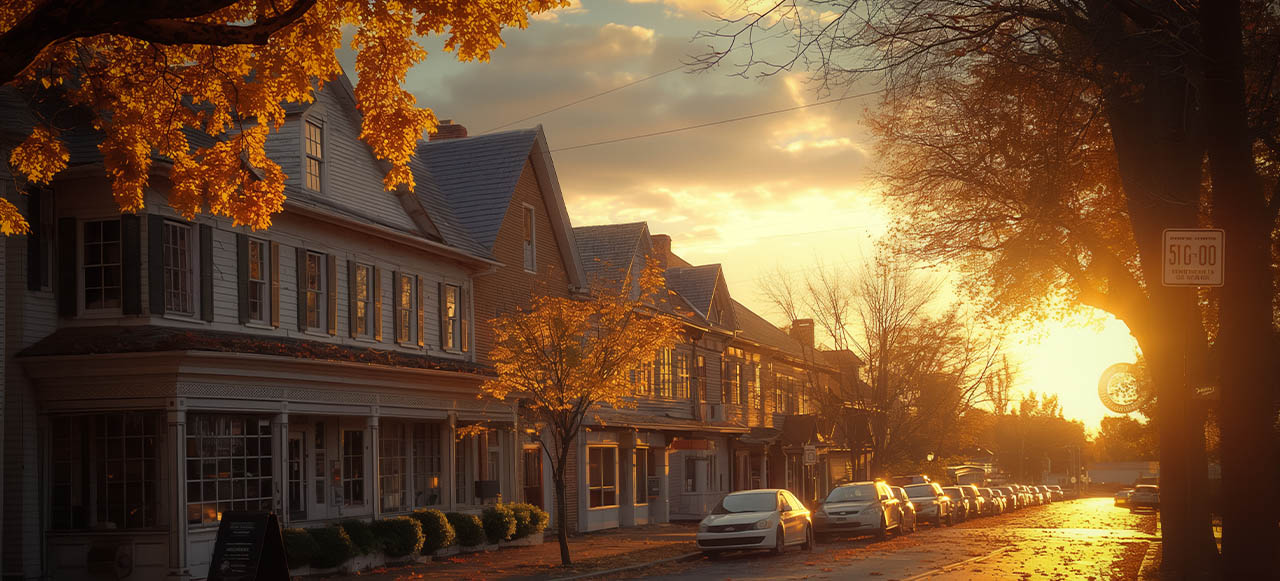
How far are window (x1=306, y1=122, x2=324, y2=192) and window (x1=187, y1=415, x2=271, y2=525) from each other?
4.97 meters

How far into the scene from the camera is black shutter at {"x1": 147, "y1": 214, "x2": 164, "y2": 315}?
20.4 metres

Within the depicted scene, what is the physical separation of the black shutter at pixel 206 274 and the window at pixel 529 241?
1236 cm

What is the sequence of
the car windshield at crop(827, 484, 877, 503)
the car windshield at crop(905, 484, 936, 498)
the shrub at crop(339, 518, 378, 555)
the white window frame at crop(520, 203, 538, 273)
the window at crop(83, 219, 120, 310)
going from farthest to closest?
1. the car windshield at crop(905, 484, 936, 498)
2. the car windshield at crop(827, 484, 877, 503)
3. the white window frame at crop(520, 203, 538, 273)
4. the shrub at crop(339, 518, 378, 555)
5. the window at crop(83, 219, 120, 310)

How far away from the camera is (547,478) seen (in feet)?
114

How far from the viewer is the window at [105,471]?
20.8 m

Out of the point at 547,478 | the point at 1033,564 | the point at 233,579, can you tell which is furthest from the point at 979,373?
the point at 233,579

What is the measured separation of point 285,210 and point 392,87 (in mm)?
10336

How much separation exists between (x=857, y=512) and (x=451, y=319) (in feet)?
39.5

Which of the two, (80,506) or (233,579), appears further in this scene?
(80,506)

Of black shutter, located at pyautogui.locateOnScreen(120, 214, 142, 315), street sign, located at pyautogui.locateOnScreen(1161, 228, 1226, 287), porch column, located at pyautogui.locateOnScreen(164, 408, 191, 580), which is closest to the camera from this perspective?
street sign, located at pyautogui.locateOnScreen(1161, 228, 1226, 287)

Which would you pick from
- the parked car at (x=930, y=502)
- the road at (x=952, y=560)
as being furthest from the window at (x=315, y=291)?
the parked car at (x=930, y=502)

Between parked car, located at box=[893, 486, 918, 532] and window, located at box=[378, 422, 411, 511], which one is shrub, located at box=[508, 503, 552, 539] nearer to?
window, located at box=[378, 422, 411, 511]

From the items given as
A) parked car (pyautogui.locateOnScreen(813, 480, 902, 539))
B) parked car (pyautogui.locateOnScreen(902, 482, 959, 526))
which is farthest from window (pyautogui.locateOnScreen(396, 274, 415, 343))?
parked car (pyautogui.locateOnScreen(902, 482, 959, 526))

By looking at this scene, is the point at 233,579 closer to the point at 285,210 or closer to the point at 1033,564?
the point at 285,210
